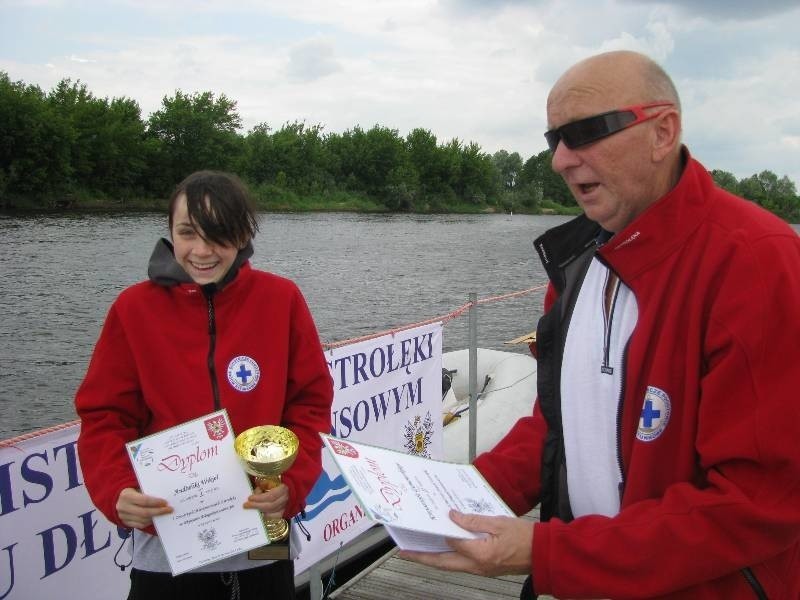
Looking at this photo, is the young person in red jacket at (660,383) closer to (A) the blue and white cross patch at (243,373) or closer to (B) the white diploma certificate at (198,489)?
(B) the white diploma certificate at (198,489)

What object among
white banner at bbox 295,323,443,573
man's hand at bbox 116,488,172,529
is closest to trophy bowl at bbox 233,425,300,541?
man's hand at bbox 116,488,172,529

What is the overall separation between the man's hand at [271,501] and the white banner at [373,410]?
160 cm

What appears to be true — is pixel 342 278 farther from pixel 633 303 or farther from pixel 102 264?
pixel 633 303

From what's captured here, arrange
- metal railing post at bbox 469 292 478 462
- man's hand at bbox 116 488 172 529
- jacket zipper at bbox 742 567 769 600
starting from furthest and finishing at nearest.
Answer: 1. metal railing post at bbox 469 292 478 462
2. man's hand at bbox 116 488 172 529
3. jacket zipper at bbox 742 567 769 600

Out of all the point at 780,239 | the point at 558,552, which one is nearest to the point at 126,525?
the point at 558,552

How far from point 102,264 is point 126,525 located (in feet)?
77.4

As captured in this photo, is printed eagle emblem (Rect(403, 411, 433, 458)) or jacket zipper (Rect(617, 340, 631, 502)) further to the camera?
printed eagle emblem (Rect(403, 411, 433, 458))

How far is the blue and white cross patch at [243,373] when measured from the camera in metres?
2.31

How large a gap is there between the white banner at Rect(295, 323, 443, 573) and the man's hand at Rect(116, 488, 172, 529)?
5.84ft

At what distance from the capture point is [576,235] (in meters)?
1.85

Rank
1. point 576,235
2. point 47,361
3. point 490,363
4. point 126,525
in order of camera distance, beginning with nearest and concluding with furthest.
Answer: point 576,235
point 126,525
point 490,363
point 47,361

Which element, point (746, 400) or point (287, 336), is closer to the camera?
point (746, 400)

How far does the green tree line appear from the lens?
5006 centimetres

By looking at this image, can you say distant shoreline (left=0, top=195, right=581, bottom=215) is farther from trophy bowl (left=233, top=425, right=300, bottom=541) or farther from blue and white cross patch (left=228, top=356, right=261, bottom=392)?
trophy bowl (left=233, top=425, right=300, bottom=541)
